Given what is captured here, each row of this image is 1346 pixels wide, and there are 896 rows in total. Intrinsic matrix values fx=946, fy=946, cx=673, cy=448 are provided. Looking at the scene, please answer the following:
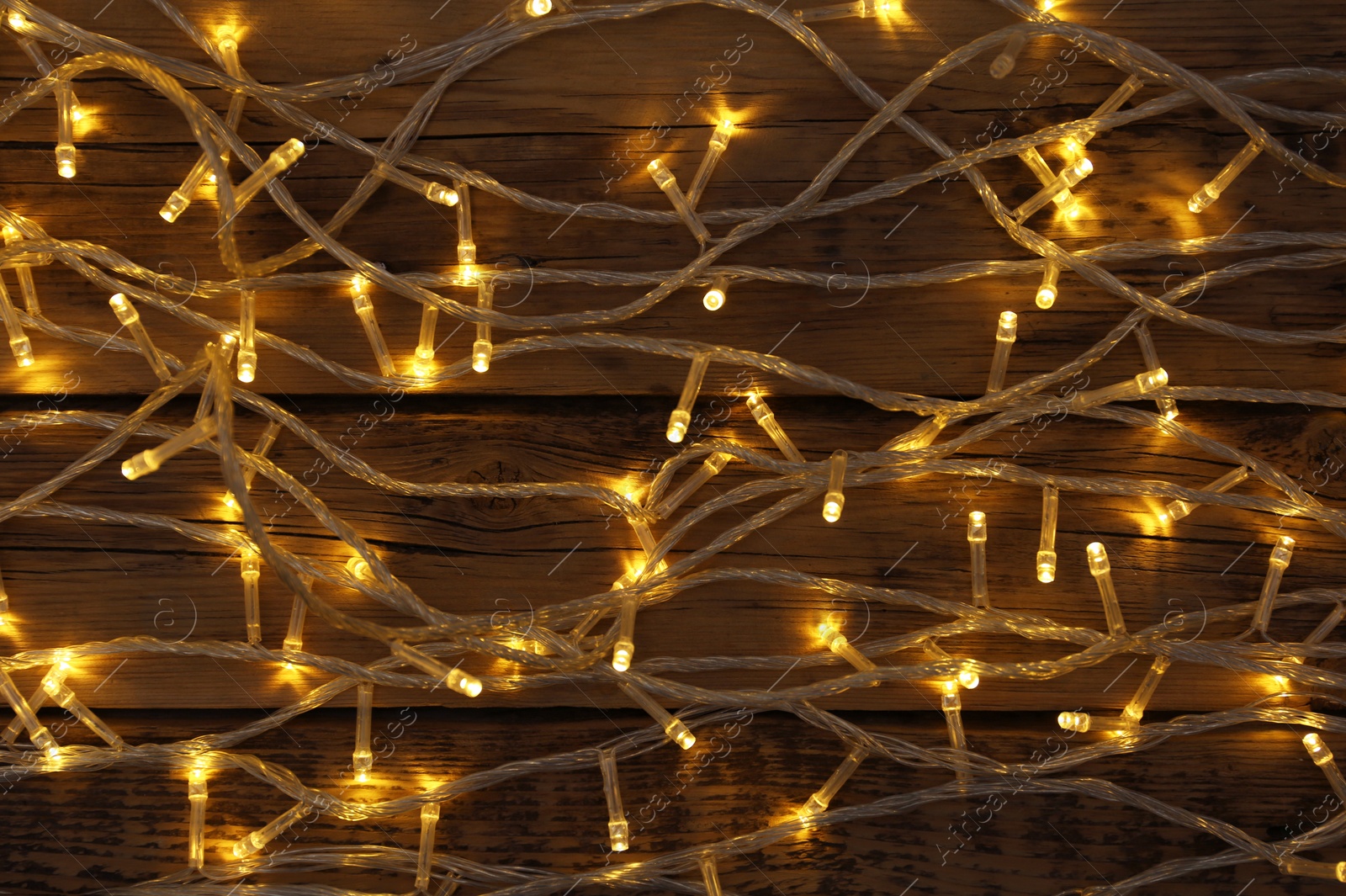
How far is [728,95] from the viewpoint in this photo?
0.99 meters

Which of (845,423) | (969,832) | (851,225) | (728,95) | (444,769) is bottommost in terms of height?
(969,832)

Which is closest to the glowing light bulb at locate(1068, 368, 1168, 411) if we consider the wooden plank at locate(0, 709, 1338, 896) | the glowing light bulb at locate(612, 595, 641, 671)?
the wooden plank at locate(0, 709, 1338, 896)

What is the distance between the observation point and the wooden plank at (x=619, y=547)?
1.00 m

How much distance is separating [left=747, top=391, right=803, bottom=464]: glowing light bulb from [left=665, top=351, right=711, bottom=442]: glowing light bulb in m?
0.06

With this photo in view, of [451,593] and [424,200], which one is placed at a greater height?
[424,200]

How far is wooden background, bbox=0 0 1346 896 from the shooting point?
99 cm

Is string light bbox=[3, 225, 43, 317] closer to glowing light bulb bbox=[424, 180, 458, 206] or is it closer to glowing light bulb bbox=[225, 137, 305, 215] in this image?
glowing light bulb bbox=[225, 137, 305, 215]

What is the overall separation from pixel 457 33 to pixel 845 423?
0.58 metres

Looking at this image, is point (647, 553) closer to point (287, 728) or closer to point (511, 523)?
point (511, 523)

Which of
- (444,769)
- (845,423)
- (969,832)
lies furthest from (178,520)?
(969,832)

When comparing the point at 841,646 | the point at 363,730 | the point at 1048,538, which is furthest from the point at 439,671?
the point at 1048,538

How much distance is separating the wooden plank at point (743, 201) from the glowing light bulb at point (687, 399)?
0.04 m

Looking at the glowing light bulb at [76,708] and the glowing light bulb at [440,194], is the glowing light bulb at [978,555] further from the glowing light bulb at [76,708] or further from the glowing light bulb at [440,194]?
→ the glowing light bulb at [76,708]

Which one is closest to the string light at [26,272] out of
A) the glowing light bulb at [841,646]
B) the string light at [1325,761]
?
the glowing light bulb at [841,646]
